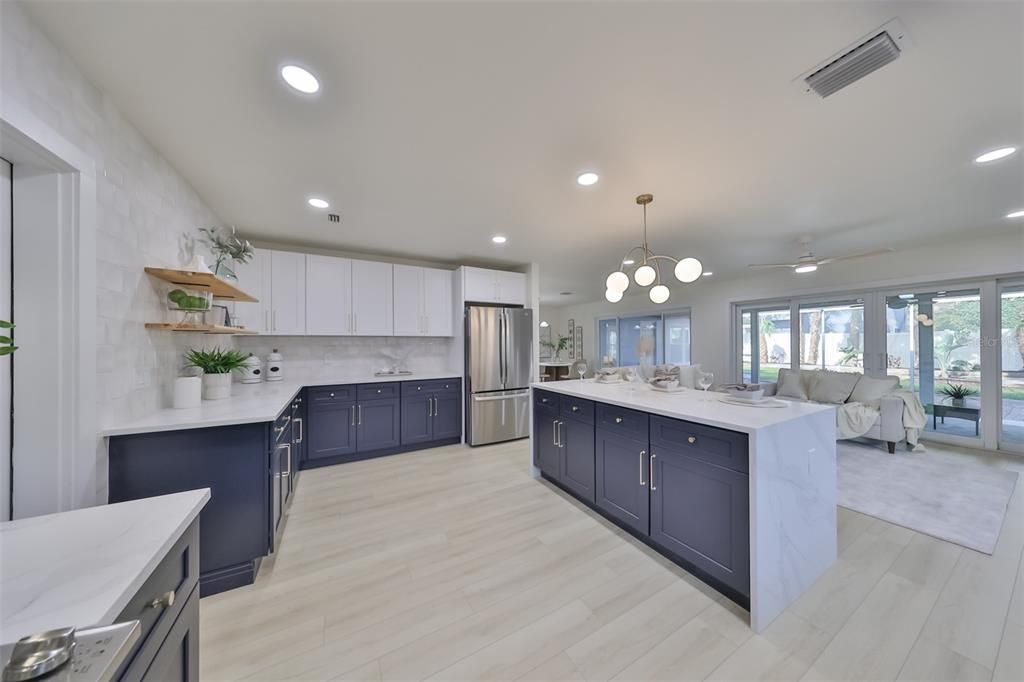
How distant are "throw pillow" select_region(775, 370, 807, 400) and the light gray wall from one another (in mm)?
6861

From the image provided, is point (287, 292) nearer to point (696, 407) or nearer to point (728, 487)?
point (696, 407)

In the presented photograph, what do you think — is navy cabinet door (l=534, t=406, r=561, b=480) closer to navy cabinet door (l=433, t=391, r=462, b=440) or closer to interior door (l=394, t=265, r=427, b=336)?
navy cabinet door (l=433, t=391, r=462, b=440)

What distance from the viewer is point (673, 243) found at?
3.98 metres

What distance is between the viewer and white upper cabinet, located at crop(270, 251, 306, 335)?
3.64 m

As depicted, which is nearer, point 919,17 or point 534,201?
point 919,17

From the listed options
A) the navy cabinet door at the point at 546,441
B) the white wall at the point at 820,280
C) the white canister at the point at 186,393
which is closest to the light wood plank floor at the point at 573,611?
the navy cabinet door at the point at 546,441

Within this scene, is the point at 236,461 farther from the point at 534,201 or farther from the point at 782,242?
the point at 782,242

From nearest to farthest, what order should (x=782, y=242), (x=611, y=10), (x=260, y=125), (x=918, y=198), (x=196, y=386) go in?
(x=611, y=10)
(x=260, y=125)
(x=196, y=386)
(x=918, y=198)
(x=782, y=242)

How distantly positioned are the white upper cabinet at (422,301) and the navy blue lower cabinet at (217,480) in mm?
2482

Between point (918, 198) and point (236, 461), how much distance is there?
515cm

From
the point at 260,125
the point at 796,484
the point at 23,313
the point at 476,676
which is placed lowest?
the point at 476,676

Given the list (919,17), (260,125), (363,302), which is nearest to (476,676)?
(260,125)

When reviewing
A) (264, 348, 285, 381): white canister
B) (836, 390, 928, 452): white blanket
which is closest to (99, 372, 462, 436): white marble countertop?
(264, 348, 285, 381): white canister

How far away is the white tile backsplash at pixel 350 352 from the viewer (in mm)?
3941
